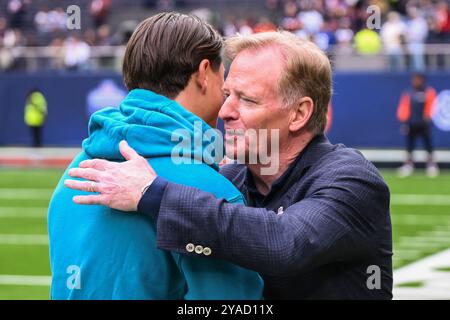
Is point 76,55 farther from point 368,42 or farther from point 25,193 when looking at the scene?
point 25,193

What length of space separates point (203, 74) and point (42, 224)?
11.1 meters

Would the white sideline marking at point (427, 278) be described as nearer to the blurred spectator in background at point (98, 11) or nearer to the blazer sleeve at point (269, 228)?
the blazer sleeve at point (269, 228)

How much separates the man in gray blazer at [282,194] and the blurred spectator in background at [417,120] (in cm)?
1787

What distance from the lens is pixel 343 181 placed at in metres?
2.89

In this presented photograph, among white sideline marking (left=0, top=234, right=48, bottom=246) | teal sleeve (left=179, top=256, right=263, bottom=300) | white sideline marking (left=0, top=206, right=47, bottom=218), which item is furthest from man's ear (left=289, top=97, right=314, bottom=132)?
white sideline marking (left=0, top=206, right=47, bottom=218)

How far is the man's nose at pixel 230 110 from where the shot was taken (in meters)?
3.03

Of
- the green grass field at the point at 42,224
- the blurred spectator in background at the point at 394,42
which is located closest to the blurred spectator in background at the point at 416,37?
the blurred spectator in background at the point at 394,42

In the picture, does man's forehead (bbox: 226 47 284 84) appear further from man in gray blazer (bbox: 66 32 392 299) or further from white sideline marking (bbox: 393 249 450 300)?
white sideline marking (bbox: 393 249 450 300)

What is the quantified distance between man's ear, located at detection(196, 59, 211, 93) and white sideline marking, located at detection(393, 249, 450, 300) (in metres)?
5.50

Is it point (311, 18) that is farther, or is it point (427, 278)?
point (311, 18)

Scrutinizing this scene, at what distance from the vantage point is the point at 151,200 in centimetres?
273

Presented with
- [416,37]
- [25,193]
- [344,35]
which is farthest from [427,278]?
[344,35]

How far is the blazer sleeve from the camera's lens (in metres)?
2.70

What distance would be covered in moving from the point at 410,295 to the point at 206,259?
5916 mm
